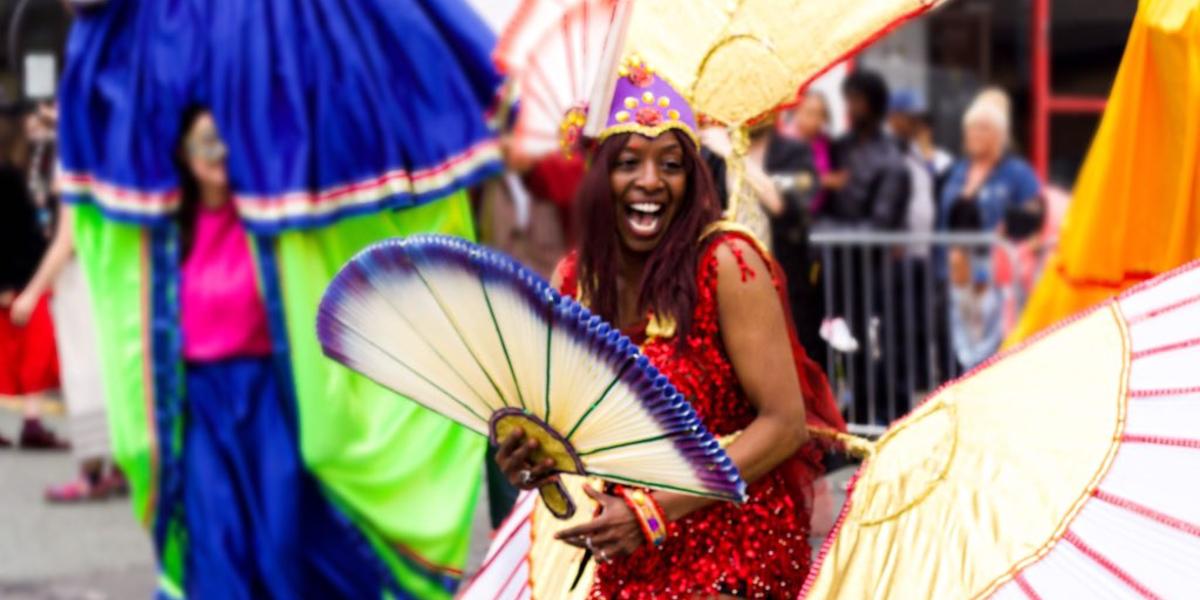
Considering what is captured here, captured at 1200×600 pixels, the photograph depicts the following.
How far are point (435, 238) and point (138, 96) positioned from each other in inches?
108

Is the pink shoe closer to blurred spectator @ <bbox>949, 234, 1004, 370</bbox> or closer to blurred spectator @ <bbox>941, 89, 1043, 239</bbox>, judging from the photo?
blurred spectator @ <bbox>949, 234, 1004, 370</bbox>

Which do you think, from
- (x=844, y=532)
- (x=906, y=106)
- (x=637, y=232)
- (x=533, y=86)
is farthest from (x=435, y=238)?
(x=906, y=106)

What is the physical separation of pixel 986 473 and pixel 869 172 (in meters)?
5.86

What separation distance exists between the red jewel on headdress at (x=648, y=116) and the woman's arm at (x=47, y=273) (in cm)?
410

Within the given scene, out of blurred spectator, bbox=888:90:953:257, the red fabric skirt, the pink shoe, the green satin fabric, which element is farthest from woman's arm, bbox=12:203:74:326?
blurred spectator, bbox=888:90:953:257

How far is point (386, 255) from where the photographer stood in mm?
3061

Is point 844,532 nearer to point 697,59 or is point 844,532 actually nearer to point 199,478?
point 697,59

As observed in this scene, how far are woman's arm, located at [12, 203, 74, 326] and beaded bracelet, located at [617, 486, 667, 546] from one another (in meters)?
4.32

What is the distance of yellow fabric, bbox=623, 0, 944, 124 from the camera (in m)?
3.74

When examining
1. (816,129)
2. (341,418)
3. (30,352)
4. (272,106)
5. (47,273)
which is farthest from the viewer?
(816,129)

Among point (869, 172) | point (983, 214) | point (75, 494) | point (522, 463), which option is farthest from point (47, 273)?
point (522, 463)

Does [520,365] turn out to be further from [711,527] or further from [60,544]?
[60,544]

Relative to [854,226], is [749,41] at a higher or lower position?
higher

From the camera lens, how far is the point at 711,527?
335 cm
